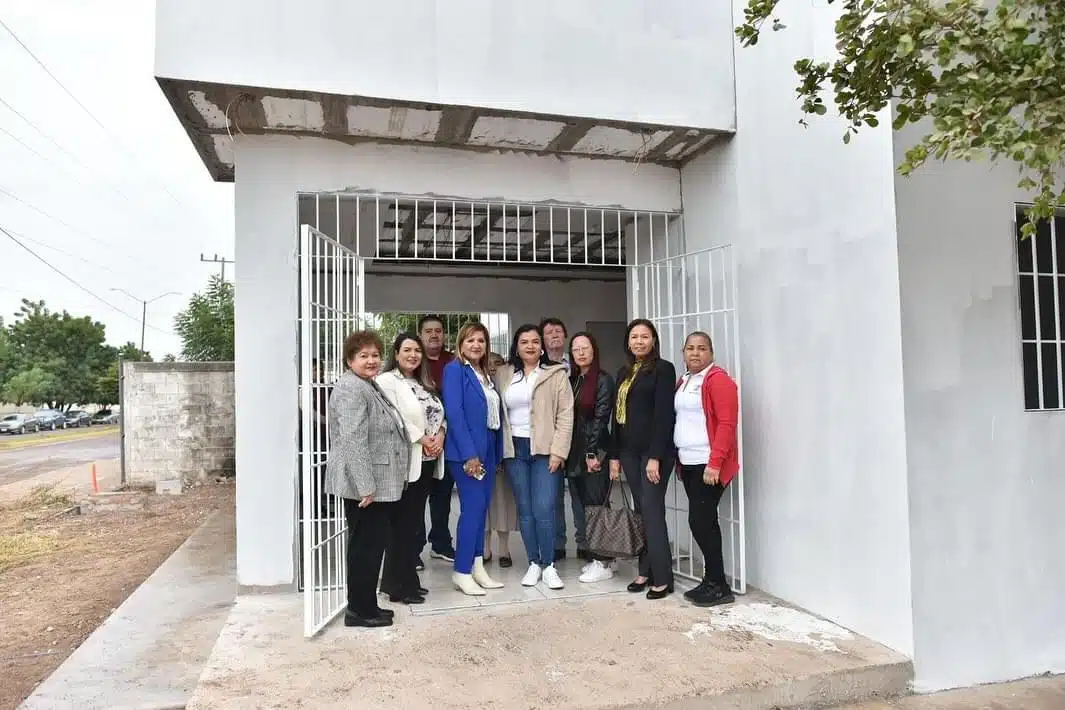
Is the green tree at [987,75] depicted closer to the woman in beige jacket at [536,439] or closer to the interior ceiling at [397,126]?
the interior ceiling at [397,126]

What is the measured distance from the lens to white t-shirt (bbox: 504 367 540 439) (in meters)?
4.24

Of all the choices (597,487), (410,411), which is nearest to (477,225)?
(597,487)

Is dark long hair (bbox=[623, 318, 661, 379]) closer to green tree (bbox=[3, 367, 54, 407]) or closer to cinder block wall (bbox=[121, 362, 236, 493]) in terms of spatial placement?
cinder block wall (bbox=[121, 362, 236, 493])

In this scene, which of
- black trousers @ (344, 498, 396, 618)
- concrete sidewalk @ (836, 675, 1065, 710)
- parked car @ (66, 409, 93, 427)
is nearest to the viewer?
concrete sidewalk @ (836, 675, 1065, 710)

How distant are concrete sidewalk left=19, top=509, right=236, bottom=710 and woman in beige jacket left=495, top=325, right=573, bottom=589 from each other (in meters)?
1.80

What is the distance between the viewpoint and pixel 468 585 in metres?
4.10

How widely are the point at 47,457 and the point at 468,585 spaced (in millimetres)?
16902

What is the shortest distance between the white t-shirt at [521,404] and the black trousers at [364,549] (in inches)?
38.8

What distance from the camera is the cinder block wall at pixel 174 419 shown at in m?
9.30

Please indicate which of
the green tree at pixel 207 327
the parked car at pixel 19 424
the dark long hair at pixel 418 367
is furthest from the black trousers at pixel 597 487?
the parked car at pixel 19 424

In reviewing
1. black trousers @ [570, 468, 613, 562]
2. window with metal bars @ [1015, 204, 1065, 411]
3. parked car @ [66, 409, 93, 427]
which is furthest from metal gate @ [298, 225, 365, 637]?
parked car @ [66, 409, 93, 427]

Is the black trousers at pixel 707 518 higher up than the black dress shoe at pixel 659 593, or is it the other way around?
the black trousers at pixel 707 518

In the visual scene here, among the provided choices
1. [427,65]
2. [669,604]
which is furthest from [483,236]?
[669,604]

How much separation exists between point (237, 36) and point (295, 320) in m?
1.52
